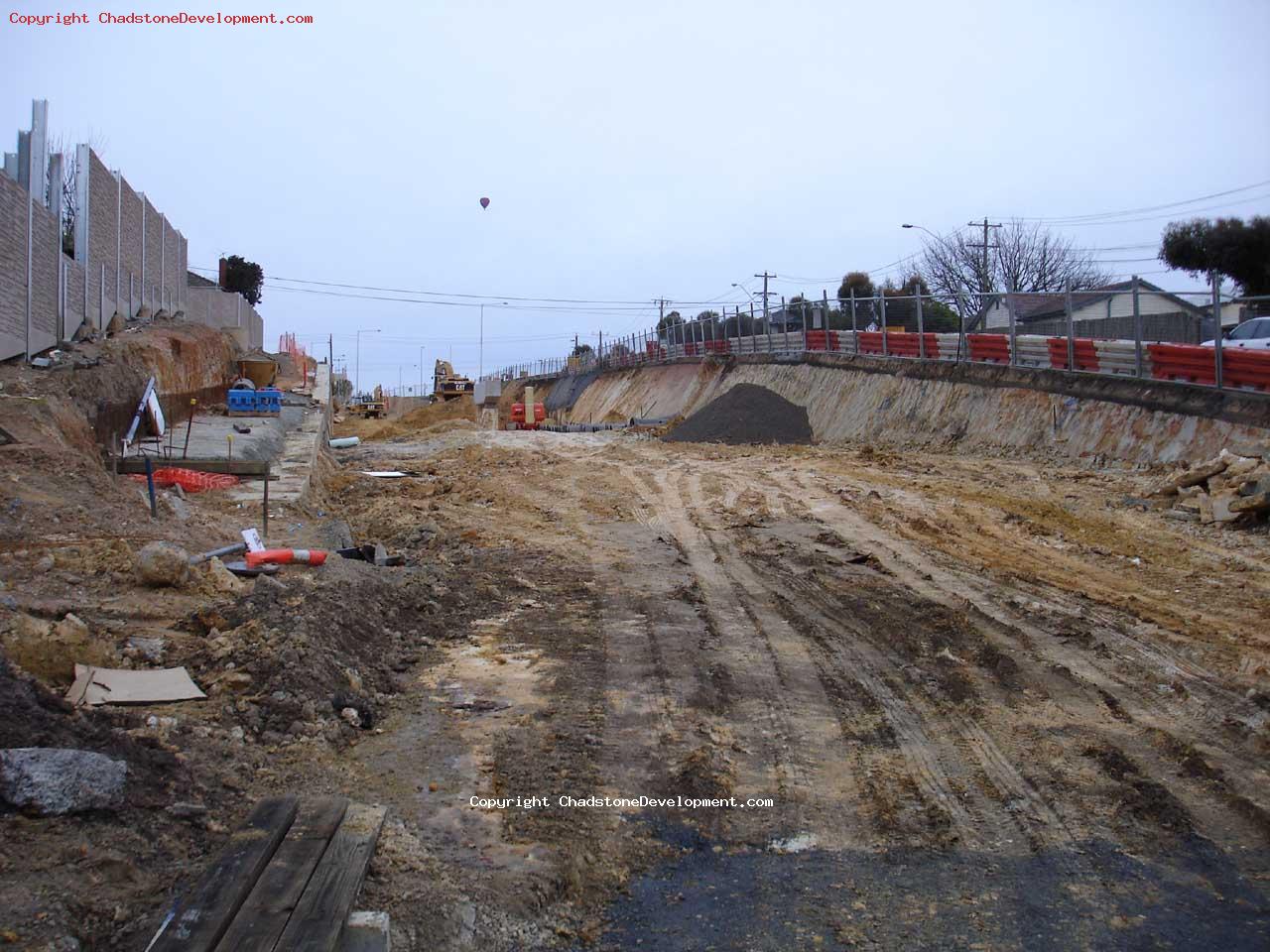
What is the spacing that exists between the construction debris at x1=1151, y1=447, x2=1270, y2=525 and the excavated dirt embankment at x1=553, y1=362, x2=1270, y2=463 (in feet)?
5.23

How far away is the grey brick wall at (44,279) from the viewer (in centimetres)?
1573

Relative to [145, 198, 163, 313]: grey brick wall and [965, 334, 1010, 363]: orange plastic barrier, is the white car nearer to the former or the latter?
[965, 334, 1010, 363]: orange plastic barrier

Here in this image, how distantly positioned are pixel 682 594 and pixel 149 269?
23905mm

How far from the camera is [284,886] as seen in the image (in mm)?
3811

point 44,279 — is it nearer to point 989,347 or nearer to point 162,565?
point 162,565

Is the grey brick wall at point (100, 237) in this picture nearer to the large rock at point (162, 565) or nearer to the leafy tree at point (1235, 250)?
the large rock at point (162, 565)

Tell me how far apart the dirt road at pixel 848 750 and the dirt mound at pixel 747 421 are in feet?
54.1

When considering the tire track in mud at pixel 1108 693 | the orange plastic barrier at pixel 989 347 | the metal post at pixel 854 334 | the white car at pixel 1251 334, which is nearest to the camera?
the tire track in mud at pixel 1108 693

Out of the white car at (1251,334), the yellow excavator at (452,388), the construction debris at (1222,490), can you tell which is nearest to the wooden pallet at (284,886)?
the construction debris at (1222,490)

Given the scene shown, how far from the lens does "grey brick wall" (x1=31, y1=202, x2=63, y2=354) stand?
51.6ft

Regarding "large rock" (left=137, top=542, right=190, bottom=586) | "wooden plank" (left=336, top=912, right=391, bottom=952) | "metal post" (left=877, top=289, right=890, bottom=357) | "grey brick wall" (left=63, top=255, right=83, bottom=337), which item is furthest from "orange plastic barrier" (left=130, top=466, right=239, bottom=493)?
"metal post" (left=877, top=289, right=890, bottom=357)

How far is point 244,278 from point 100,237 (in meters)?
50.4

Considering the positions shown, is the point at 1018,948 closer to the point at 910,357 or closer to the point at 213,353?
the point at 910,357

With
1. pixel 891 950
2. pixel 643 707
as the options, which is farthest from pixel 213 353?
pixel 891 950
